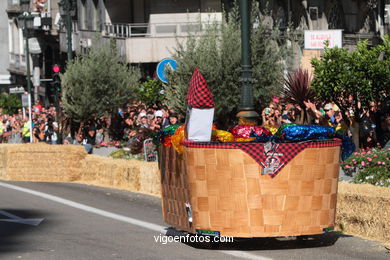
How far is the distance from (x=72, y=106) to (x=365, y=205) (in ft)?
65.1

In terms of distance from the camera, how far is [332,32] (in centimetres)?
2206

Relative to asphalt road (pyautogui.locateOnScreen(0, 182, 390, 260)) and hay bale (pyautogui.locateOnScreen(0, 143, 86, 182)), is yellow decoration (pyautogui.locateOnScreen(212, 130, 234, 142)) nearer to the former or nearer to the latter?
asphalt road (pyautogui.locateOnScreen(0, 182, 390, 260))

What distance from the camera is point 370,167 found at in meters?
15.7

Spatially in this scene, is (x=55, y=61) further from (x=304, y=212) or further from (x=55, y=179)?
(x=304, y=212)

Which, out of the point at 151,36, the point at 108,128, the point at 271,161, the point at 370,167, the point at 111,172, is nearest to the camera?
the point at 271,161

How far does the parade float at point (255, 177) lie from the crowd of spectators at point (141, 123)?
168cm

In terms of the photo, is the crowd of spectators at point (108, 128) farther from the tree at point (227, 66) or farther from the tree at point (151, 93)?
the tree at point (227, 66)

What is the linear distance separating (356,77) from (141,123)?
8.39 metres

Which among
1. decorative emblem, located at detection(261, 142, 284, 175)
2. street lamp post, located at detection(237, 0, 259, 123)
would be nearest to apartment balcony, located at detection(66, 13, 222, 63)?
street lamp post, located at detection(237, 0, 259, 123)

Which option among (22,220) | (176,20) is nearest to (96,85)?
(176,20)

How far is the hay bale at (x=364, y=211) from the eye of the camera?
40.7 feet

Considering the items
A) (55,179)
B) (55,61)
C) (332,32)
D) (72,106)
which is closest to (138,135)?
(55,179)

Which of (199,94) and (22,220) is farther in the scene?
(22,220)

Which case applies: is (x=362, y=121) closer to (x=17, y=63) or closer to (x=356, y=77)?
(x=356, y=77)
